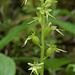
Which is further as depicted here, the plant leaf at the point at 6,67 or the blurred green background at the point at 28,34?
the blurred green background at the point at 28,34

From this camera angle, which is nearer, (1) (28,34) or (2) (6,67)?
(2) (6,67)

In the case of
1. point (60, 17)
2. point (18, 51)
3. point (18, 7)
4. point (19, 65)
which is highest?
point (18, 7)

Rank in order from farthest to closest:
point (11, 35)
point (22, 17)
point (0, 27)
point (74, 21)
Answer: point (74, 21), point (22, 17), point (0, 27), point (11, 35)

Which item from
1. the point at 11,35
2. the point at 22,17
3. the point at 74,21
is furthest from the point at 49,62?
the point at 74,21

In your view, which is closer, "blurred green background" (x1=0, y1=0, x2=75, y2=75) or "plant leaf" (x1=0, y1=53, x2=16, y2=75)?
"plant leaf" (x1=0, y1=53, x2=16, y2=75)

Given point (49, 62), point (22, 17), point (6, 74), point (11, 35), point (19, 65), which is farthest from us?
point (22, 17)

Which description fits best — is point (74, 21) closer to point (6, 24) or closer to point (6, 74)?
point (6, 24)

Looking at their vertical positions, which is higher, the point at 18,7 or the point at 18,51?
the point at 18,7

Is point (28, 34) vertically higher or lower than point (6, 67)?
lower
